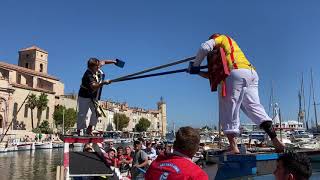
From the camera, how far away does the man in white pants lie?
5.42 m

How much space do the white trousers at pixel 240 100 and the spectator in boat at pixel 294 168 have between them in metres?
2.17

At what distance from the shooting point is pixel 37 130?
4272 inches

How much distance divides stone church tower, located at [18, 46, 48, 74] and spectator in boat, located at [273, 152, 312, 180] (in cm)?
15007

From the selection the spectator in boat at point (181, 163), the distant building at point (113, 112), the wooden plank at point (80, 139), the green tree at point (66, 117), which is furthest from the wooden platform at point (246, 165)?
the distant building at point (113, 112)

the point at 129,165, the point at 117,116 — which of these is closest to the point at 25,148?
the point at 129,165

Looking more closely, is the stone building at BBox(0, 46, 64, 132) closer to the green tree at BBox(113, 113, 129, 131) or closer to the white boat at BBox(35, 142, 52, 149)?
the white boat at BBox(35, 142, 52, 149)

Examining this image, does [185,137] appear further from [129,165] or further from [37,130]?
[37,130]

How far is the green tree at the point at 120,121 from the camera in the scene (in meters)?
160

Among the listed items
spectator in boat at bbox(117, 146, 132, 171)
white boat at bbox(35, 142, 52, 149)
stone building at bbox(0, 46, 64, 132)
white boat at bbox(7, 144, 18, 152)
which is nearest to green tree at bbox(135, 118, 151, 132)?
stone building at bbox(0, 46, 64, 132)

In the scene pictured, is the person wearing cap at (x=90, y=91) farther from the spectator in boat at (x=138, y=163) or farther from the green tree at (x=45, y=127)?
the green tree at (x=45, y=127)

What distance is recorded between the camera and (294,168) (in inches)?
122

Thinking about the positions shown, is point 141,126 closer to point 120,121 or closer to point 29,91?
point 120,121

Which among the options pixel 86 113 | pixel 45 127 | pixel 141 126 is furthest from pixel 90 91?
pixel 141 126

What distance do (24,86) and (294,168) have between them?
120 metres
